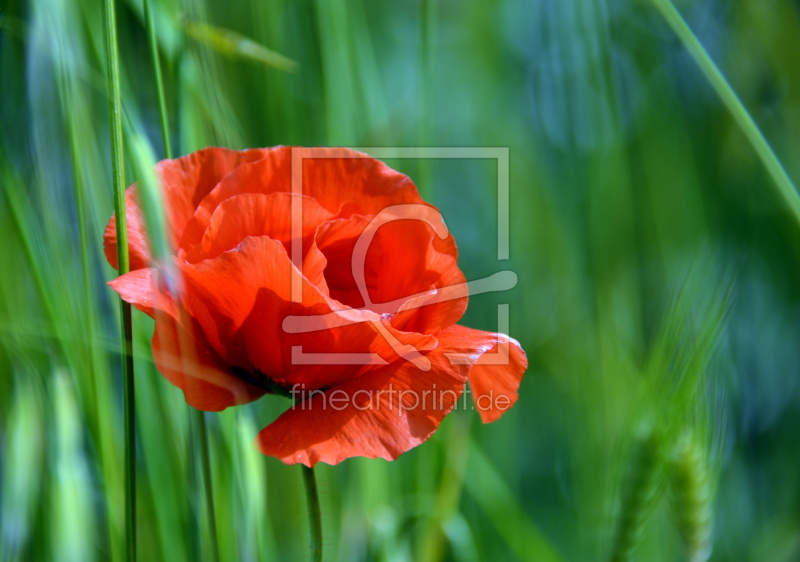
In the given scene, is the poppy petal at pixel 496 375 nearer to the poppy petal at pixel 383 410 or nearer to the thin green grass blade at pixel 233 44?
the poppy petal at pixel 383 410

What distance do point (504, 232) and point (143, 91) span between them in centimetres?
27

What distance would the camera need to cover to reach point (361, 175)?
0.30m

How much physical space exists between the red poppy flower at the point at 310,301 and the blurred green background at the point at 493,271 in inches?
1.3

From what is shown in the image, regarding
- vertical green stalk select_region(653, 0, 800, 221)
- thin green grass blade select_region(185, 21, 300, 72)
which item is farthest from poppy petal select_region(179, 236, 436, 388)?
vertical green stalk select_region(653, 0, 800, 221)

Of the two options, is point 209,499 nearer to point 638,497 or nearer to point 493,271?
point 638,497

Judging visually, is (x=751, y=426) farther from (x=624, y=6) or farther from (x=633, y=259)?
(x=624, y=6)

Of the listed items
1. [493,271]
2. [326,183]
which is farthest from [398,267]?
[493,271]

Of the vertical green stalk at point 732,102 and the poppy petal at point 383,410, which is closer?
the poppy petal at point 383,410

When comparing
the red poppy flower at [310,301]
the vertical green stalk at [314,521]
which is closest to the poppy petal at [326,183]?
the red poppy flower at [310,301]

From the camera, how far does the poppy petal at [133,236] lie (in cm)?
27

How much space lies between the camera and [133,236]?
27cm

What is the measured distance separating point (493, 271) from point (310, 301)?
1.30ft

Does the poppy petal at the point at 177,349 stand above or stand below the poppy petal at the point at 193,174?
below

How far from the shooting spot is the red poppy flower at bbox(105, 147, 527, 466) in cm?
24
